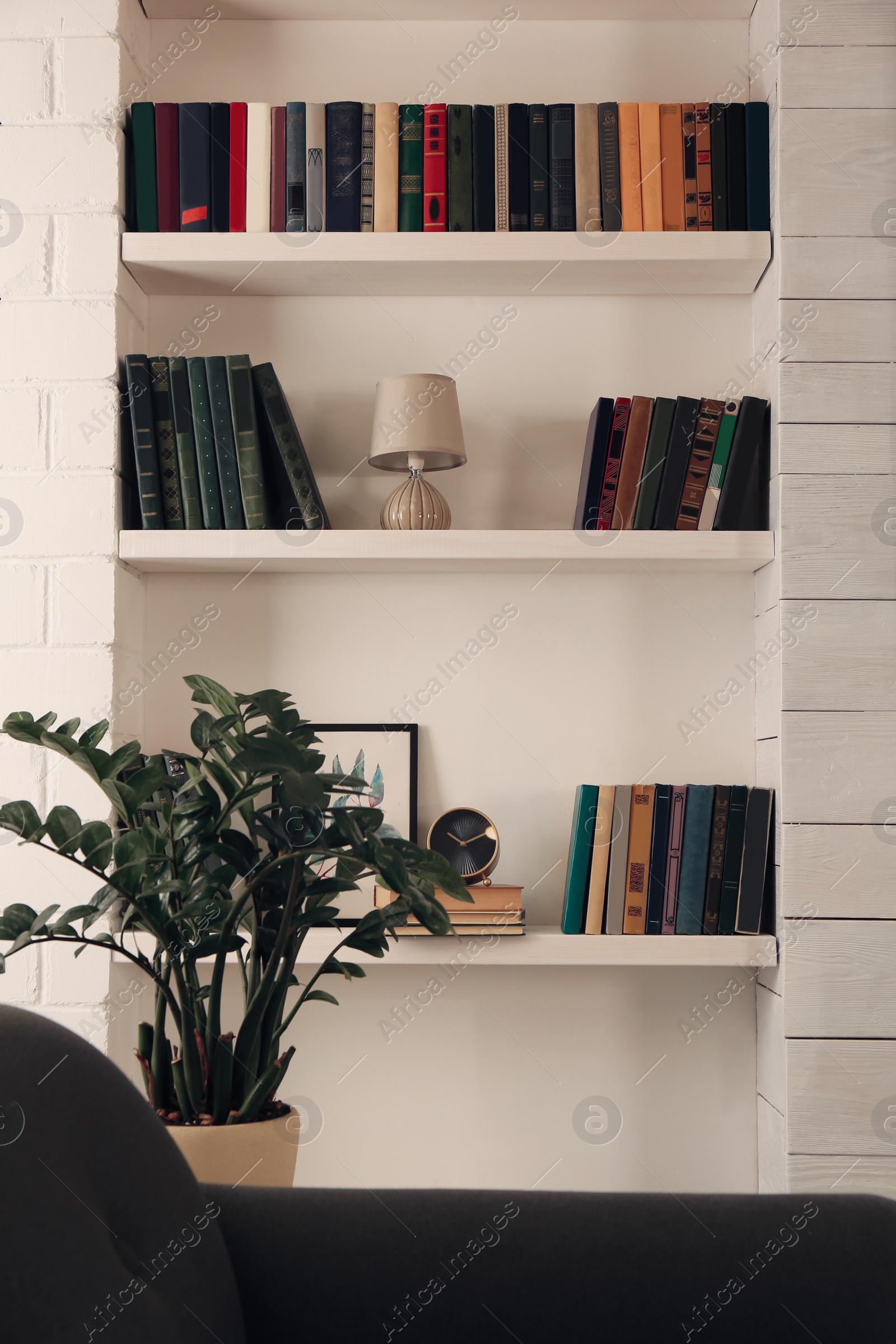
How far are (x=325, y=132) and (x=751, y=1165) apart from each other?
2.12m

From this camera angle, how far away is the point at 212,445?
6.16 feet

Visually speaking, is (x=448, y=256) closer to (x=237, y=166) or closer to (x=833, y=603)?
(x=237, y=166)

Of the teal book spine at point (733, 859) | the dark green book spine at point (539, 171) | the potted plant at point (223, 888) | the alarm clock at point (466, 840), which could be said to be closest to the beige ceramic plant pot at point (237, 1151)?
the potted plant at point (223, 888)

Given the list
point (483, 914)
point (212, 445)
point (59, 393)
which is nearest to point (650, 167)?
point (212, 445)

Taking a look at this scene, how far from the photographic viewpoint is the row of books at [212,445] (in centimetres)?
187

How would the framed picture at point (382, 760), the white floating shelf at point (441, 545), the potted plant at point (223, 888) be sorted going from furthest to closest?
the framed picture at point (382, 760) < the white floating shelf at point (441, 545) < the potted plant at point (223, 888)

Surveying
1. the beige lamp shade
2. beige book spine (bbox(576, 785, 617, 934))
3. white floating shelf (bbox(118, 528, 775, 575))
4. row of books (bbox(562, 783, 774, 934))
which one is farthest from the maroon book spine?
the beige lamp shade

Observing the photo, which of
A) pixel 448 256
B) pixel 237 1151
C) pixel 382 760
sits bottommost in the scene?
pixel 237 1151

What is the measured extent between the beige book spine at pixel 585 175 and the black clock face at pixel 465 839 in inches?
44.6

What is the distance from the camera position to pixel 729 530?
6.16 ft

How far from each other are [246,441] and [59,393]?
0.36 m

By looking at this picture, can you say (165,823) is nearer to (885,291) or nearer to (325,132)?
(325,132)

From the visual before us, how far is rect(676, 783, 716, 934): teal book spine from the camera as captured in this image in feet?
6.01

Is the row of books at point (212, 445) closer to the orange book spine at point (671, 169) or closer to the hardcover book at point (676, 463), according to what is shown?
the hardcover book at point (676, 463)
